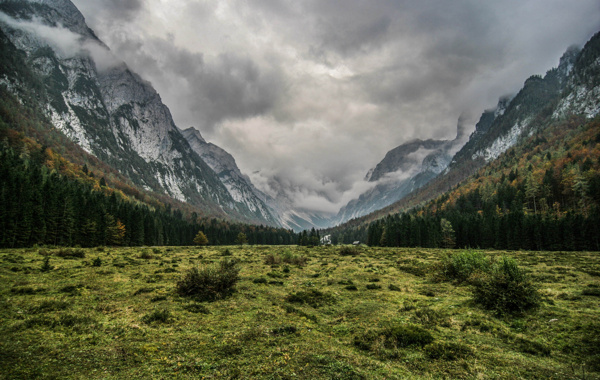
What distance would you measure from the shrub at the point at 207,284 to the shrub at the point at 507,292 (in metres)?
18.0

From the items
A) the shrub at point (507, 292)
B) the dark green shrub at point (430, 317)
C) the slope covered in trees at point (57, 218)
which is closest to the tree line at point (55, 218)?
the slope covered in trees at point (57, 218)

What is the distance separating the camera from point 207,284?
18.8m

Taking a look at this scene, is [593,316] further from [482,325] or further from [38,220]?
[38,220]

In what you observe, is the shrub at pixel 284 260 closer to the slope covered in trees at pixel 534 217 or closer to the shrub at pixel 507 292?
the shrub at pixel 507 292

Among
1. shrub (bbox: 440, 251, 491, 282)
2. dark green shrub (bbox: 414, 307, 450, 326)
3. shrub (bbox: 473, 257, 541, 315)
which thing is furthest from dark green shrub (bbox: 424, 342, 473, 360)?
shrub (bbox: 440, 251, 491, 282)

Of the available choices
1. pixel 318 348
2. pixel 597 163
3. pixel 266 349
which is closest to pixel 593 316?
pixel 318 348

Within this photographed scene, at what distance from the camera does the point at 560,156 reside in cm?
13462

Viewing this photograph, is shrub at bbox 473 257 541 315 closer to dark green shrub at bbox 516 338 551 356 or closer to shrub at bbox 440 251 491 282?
dark green shrub at bbox 516 338 551 356

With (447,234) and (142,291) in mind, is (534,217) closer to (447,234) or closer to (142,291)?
(447,234)

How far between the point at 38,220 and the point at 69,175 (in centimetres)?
9985

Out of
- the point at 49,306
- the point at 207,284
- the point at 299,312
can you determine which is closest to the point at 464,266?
the point at 299,312

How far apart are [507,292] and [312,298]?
12603 mm

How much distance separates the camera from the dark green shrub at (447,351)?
32.0ft

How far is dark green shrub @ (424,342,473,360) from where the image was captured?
9750mm
